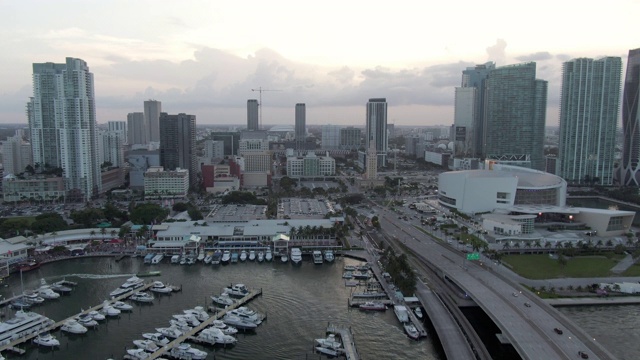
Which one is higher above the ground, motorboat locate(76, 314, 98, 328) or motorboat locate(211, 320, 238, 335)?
motorboat locate(211, 320, 238, 335)

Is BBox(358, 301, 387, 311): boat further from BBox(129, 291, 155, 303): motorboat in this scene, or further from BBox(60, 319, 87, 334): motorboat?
BBox(60, 319, 87, 334): motorboat

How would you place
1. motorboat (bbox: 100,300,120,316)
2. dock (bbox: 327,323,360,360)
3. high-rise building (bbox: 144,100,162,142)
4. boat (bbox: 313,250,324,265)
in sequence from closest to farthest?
dock (bbox: 327,323,360,360)
motorboat (bbox: 100,300,120,316)
boat (bbox: 313,250,324,265)
high-rise building (bbox: 144,100,162,142)

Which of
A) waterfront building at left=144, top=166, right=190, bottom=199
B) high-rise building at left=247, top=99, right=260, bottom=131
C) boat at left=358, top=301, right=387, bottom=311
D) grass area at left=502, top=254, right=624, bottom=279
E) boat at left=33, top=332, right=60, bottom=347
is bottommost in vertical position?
boat at left=33, top=332, right=60, bottom=347

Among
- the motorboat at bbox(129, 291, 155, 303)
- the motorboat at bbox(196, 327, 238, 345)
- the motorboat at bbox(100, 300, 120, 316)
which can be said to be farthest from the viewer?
the motorboat at bbox(129, 291, 155, 303)

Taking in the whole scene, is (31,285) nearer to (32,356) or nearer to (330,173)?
(32,356)

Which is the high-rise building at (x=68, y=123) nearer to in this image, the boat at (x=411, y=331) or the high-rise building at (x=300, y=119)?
the boat at (x=411, y=331)

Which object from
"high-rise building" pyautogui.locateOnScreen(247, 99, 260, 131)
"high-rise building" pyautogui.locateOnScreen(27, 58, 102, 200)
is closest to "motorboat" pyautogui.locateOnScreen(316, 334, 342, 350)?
"high-rise building" pyautogui.locateOnScreen(27, 58, 102, 200)

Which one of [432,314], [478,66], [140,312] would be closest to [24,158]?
[140,312]

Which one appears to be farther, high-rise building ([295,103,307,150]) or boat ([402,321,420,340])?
high-rise building ([295,103,307,150])
